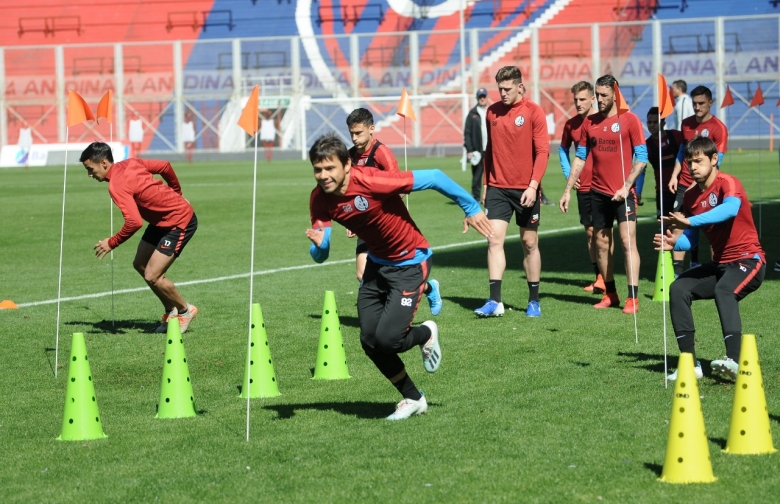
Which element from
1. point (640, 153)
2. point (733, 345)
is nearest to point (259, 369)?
point (733, 345)

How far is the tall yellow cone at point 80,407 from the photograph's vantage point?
6641mm

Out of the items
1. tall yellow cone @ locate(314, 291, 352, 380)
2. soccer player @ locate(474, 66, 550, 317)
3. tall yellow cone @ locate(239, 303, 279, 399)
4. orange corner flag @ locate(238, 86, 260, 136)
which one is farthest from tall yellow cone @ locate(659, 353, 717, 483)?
soccer player @ locate(474, 66, 550, 317)

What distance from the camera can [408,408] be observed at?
22.5 feet

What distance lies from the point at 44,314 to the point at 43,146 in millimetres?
37419

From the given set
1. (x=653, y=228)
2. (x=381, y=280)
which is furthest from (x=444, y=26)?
(x=381, y=280)

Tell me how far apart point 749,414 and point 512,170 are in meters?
5.23

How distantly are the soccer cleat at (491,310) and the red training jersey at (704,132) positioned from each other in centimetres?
312

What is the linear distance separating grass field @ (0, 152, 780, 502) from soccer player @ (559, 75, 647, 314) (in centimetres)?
43


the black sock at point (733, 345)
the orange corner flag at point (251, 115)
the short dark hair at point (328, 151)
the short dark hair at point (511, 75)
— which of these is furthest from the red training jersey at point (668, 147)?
the orange corner flag at point (251, 115)

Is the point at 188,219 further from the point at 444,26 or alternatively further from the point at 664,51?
the point at 444,26

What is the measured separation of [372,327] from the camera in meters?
6.94

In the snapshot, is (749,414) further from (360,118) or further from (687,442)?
(360,118)

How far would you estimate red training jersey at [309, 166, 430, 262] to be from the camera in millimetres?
6711

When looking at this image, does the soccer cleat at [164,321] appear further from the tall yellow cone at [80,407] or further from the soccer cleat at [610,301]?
the soccer cleat at [610,301]
